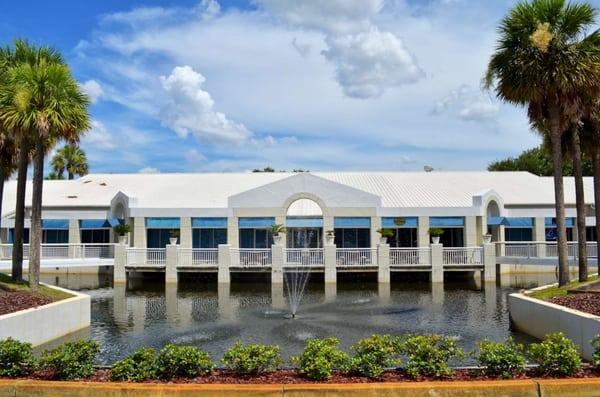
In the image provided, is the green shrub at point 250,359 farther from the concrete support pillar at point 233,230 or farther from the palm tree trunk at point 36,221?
the concrete support pillar at point 233,230

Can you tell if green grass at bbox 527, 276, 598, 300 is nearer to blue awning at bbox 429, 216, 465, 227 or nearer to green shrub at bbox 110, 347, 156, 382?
green shrub at bbox 110, 347, 156, 382

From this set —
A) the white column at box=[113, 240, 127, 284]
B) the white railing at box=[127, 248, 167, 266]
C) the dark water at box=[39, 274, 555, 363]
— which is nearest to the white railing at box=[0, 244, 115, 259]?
the dark water at box=[39, 274, 555, 363]

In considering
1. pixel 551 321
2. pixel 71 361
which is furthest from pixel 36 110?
pixel 551 321

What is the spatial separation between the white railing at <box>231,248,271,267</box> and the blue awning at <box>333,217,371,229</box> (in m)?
5.33

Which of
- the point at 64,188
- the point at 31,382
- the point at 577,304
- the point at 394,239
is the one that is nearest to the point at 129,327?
the point at 31,382

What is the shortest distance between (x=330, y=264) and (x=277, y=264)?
10.0ft

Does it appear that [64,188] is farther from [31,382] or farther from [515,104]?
[31,382]

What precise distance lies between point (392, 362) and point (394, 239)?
28.3 metres

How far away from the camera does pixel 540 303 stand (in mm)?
16781

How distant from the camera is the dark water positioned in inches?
682

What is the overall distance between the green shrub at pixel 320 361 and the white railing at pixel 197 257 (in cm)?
2391

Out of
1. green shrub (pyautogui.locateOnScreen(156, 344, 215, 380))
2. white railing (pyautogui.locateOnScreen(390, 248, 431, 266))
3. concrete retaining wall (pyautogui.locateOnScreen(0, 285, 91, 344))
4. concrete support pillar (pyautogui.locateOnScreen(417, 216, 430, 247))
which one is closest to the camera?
green shrub (pyautogui.locateOnScreen(156, 344, 215, 380))

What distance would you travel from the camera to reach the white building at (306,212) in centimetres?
3544

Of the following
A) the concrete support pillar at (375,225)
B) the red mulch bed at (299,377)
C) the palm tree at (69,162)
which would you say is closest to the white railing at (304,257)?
the concrete support pillar at (375,225)
